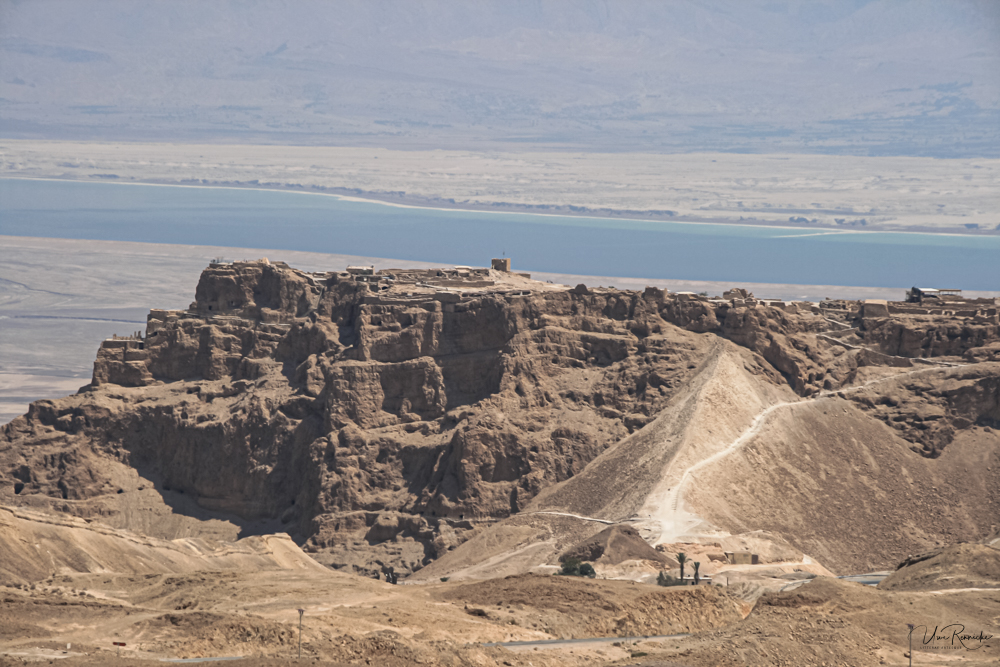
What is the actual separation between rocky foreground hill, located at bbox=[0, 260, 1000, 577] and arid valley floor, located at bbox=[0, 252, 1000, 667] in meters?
0.14

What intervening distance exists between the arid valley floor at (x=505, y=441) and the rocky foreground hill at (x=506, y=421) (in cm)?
14

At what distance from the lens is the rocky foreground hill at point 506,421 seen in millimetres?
91688

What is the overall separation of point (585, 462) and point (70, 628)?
44.5 metres

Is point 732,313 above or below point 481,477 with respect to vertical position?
above

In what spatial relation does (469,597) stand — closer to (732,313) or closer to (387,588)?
(387,588)

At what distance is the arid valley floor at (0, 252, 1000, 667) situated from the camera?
8275 centimetres

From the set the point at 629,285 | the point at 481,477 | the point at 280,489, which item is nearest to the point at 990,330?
the point at 481,477

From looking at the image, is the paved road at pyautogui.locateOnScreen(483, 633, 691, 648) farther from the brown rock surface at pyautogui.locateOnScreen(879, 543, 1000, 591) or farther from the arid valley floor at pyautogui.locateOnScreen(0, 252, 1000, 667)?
the brown rock surface at pyautogui.locateOnScreen(879, 543, 1000, 591)

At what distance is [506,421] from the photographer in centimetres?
9781

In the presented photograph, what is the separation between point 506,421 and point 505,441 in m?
1.57

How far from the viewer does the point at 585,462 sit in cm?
9675
